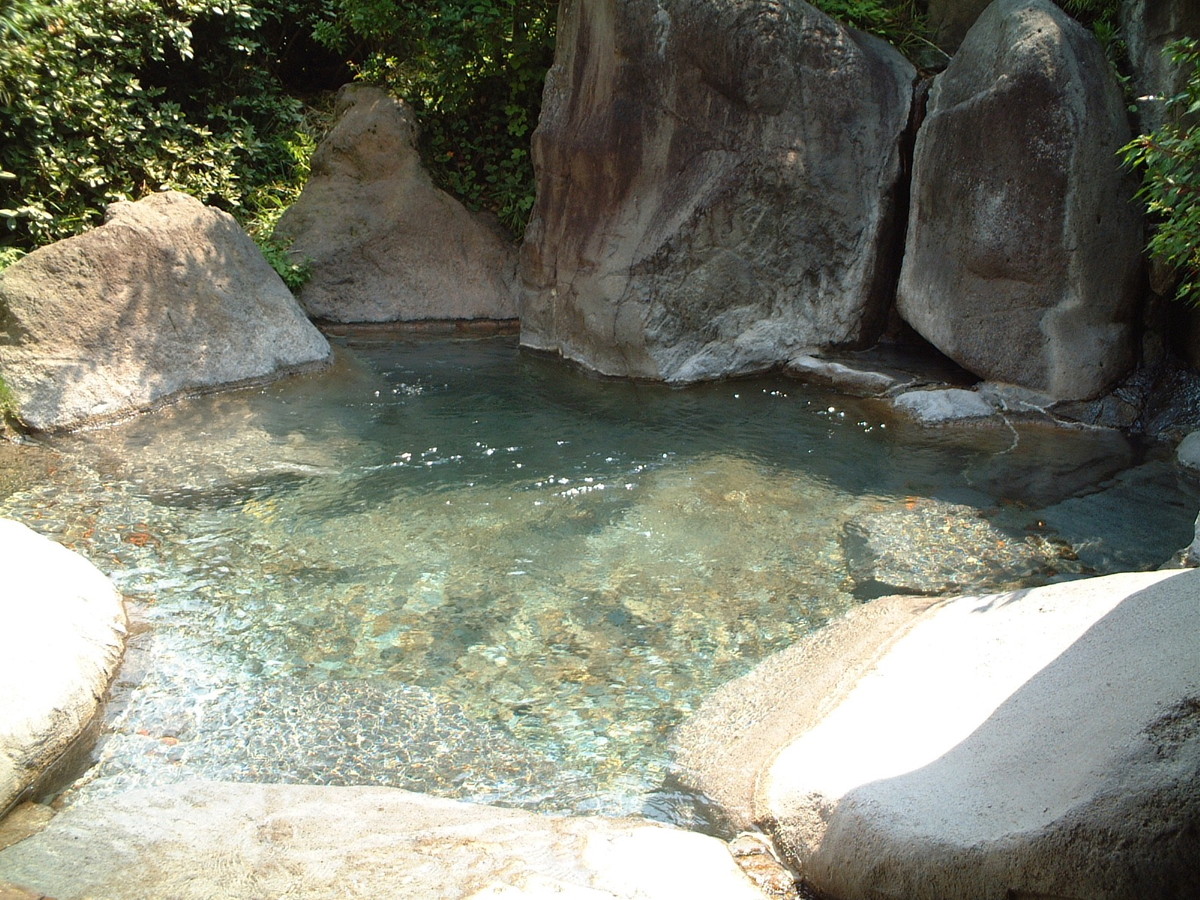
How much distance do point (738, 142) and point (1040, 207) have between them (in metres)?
2.44

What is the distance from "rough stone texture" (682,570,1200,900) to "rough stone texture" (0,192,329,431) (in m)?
5.24

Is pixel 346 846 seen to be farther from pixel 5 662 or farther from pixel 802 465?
pixel 802 465

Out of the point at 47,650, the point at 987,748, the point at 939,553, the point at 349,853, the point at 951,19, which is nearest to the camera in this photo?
the point at 349,853

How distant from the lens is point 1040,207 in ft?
24.1

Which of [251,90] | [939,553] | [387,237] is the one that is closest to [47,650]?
[939,553]

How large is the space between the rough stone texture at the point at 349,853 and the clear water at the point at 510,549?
10.8 inches

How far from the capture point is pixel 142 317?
24.9 feet

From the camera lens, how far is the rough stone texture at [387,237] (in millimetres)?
10070

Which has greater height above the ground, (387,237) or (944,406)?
(387,237)

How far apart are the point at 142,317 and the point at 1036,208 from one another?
656cm

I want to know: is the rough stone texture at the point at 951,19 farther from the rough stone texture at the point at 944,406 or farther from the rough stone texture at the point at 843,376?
the rough stone texture at the point at 944,406

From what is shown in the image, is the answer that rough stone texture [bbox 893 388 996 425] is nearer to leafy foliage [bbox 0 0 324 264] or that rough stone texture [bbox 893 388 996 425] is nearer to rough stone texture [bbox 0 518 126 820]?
rough stone texture [bbox 0 518 126 820]

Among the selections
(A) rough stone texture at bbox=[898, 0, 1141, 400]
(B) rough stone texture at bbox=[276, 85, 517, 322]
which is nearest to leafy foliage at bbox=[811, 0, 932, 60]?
(A) rough stone texture at bbox=[898, 0, 1141, 400]

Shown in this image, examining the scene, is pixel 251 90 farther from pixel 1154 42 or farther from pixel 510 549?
pixel 1154 42
